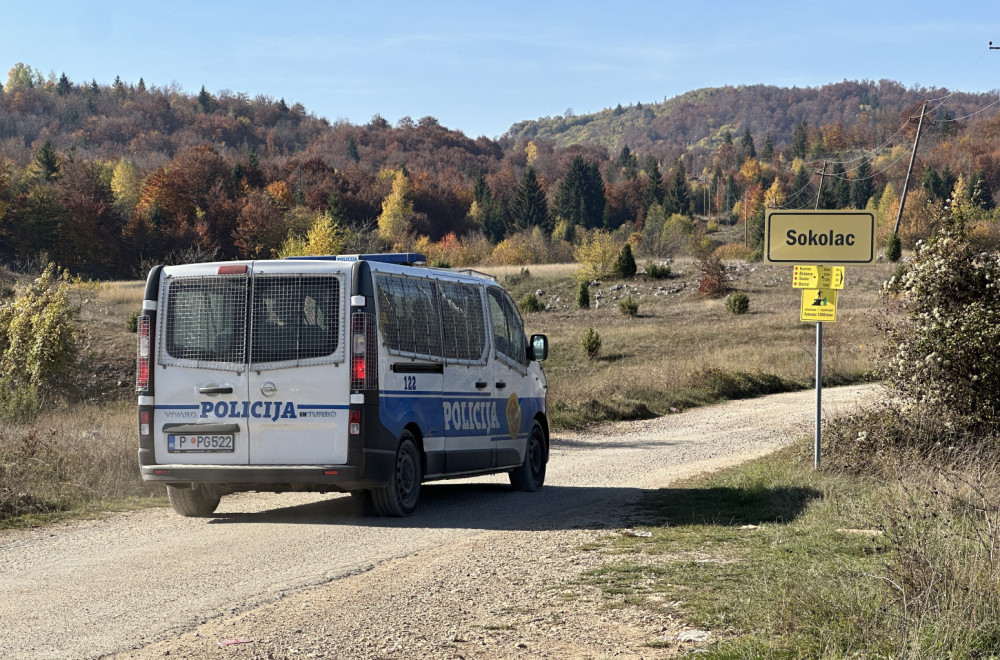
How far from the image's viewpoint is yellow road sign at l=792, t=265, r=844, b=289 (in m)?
13.8

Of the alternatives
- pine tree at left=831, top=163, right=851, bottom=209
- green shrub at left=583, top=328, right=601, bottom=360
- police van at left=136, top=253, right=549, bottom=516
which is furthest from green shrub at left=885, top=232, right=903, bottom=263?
pine tree at left=831, top=163, right=851, bottom=209

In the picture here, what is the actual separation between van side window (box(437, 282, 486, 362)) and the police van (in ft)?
1.94

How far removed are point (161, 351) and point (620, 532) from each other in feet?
15.7

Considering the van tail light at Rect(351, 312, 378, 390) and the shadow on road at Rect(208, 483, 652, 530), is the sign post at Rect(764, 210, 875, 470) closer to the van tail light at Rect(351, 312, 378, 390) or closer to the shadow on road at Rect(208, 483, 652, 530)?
the shadow on road at Rect(208, 483, 652, 530)

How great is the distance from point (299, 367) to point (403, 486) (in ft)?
5.54

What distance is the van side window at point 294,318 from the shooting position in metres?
10.5

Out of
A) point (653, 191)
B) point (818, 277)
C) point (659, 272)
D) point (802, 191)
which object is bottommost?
point (818, 277)

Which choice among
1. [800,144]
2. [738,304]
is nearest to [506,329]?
[738,304]

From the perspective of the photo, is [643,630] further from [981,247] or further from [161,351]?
[981,247]

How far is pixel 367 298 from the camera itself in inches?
411

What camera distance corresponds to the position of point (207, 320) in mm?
10742

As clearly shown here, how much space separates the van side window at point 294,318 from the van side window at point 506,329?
9.79 ft

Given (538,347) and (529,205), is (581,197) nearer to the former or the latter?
(529,205)

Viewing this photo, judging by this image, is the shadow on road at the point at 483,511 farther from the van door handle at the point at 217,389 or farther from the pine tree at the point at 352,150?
the pine tree at the point at 352,150
